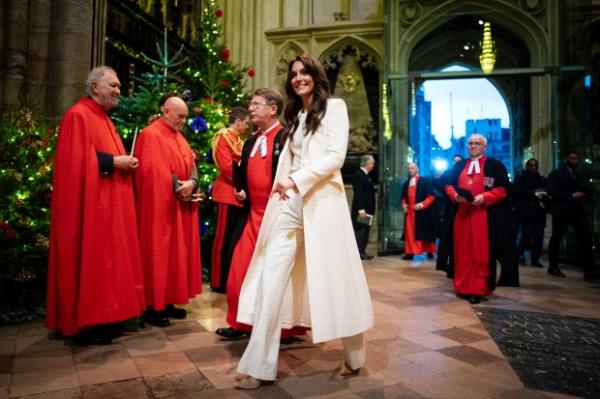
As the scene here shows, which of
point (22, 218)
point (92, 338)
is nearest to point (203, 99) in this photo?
point (22, 218)

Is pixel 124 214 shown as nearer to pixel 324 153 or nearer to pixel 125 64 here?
pixel 324 153

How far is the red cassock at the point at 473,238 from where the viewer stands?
4.66m

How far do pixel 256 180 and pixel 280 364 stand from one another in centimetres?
121

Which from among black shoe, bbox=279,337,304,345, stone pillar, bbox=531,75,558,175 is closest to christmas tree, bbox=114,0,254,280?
black shoe, bbox=279,337,304,345

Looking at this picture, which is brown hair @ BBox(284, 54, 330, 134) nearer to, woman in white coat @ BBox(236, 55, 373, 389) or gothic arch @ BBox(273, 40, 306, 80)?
woman in white coat @ BBox(236, 55, 373, 389)

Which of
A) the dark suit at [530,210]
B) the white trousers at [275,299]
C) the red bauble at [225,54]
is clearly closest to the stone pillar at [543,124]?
the dark suit at [530,210]

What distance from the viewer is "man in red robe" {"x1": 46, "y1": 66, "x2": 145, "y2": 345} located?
9.77 feet

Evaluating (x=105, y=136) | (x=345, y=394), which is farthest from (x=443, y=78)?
(x=345, y=394)

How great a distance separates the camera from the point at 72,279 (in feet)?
9.80

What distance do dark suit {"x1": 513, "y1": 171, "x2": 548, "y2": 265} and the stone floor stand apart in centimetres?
338

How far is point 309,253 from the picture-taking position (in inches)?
88.4

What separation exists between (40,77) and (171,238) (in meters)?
3.96

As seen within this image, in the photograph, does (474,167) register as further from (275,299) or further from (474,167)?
(275,299)

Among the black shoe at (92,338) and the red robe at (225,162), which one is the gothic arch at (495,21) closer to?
the red robe at (225,162)
